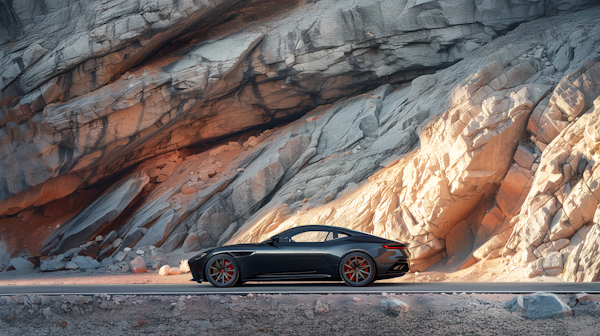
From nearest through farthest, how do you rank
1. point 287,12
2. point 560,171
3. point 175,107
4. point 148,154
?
point 560,171
point 175,107
point 287,12
point 148,154

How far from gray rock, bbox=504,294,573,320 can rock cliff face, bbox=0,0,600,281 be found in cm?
521

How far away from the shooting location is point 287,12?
2089cm

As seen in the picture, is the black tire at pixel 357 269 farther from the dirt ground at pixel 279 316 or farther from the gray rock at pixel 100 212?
the gray rock at pixel 100 212

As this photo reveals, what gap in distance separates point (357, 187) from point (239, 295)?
9.42 m

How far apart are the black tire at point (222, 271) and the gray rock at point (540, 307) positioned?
416 cm

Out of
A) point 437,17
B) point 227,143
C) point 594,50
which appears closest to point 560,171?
point 594,50

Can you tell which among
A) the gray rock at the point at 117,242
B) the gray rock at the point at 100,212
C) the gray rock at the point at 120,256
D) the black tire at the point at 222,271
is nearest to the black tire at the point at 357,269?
the black tire at the point at 222,271

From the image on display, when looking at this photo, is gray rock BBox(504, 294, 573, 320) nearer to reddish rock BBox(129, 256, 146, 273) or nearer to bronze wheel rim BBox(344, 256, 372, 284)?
bronze wheel rim BBox(344, 256, 372, 284)

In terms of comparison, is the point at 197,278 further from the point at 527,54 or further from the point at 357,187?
the point at 527,54

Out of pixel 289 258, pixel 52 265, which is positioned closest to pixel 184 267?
pixel 52 265

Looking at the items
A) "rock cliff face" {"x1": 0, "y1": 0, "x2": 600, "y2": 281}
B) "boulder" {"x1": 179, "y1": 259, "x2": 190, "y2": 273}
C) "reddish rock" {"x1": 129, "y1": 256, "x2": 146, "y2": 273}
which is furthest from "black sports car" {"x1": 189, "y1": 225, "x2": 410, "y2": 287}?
"reddish rock" {"x1": 129, "y1": 256, "x2": 146, "y2": 273}

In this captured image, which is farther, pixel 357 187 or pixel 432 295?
pixel 357 187

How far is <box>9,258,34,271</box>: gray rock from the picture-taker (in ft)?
60.2

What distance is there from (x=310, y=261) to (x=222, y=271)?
5.05 ft
